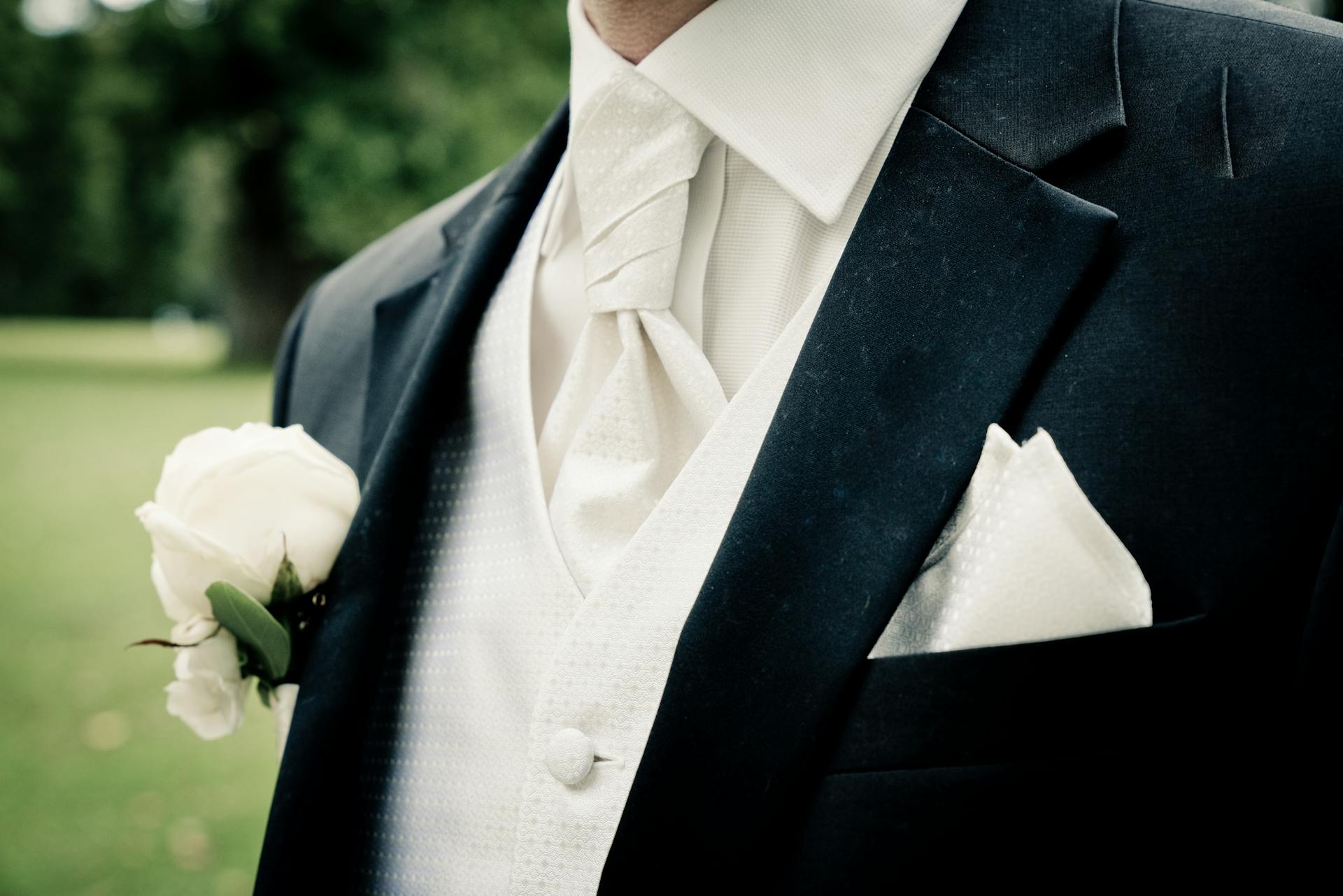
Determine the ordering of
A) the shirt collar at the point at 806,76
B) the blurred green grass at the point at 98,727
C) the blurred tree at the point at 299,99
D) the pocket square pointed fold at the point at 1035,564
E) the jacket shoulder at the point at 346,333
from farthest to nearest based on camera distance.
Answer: the blurred tree at the point at 299,99 → the blurred green grass at the point at 98,727 → the jacket shoulder at the point at 346,333 → the shirt collar at the point at 806,76 → the pocket square pointed fold at the point at 1035,564

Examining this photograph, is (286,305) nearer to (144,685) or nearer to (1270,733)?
(144,685)

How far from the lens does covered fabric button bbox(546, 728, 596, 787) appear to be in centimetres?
104

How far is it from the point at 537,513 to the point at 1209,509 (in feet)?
2.17

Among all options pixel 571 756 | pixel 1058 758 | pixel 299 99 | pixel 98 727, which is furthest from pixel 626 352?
pixel 299 99

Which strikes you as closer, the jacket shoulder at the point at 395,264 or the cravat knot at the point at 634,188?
the cravat knot at the point at 634,188

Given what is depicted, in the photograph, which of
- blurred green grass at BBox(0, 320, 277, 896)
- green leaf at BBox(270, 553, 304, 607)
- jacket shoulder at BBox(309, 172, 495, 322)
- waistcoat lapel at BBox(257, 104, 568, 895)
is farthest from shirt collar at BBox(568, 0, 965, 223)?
blurred green grass at BBox(0, 320, 277, 896)

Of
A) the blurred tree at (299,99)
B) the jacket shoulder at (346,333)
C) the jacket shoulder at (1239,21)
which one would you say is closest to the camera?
the jacket shoulder at (1239,21)

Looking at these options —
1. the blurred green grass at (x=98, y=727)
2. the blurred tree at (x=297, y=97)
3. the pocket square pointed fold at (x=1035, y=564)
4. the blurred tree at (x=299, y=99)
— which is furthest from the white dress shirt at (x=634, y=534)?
the blurred tree at (x=299, y=99)

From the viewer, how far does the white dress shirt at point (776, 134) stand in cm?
113

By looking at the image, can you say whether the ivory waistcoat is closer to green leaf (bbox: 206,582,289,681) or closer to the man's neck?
green leaf (bbox: 206,582,289,681)

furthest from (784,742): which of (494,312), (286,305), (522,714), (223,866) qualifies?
(286,305)

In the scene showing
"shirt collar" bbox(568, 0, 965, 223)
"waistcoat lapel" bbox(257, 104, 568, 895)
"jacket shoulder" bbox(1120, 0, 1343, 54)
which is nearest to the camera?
"jacket shoulder" bbox(1120, 0, 1343, 54)

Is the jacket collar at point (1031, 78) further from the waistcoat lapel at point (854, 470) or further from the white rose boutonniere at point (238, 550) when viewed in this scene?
the white rose boutonniere at point (238, 550)

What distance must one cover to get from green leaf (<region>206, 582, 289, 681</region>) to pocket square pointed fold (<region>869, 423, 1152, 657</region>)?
2.50 feet
